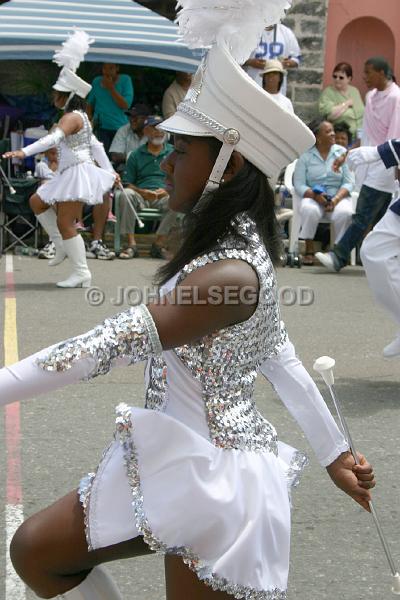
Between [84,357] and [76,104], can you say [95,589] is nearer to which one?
[84,357]

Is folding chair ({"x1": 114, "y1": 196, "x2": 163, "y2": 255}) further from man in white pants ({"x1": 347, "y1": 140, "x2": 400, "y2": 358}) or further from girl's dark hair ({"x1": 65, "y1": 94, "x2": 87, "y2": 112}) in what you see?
man in white pants ({"x1": 347, "y1": 140, "x2": 400, "y2": 358})

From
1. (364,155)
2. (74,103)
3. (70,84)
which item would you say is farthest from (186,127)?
(74,103)

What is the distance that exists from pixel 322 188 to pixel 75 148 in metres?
3.47

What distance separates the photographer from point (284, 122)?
2373 millimetres

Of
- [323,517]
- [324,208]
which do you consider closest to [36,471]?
[323,517]

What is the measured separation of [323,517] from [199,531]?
202 cm

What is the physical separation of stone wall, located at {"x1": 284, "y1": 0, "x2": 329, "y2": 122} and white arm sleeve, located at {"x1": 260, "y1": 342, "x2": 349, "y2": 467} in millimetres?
12534

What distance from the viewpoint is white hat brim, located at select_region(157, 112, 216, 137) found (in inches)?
93.0

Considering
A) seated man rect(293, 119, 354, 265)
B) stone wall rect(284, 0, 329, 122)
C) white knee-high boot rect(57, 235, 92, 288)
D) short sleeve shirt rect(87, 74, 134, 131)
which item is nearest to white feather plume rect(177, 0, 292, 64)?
white knee-high boot rect(57, 235, 92, 288)

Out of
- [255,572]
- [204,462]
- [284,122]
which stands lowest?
[255,572]

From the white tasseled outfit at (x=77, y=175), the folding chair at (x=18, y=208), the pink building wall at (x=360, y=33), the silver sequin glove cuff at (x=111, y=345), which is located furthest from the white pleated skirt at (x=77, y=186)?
the silver sequin glove cuff at (x=111, y=345)

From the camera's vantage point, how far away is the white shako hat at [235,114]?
7.67 feet

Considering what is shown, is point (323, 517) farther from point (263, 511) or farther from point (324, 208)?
point (324, 208)

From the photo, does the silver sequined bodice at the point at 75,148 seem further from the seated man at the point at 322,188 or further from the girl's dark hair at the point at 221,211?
the girl's dark hair at the point at 221,211
